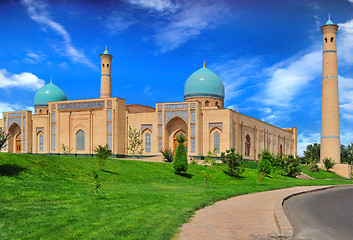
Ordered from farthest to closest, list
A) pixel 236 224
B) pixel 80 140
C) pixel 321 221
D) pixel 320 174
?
pixel 80 140 < pixel 320 174 < pixel 321 221 < pixel 236 224

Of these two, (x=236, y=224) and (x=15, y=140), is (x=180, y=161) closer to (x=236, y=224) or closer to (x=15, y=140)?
(x=236, y=224)

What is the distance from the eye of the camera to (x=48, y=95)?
54188 millimetres

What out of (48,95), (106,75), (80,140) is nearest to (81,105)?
(80,140)

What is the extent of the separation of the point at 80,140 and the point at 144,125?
7765 mm

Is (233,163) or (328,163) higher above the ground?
(233,163)

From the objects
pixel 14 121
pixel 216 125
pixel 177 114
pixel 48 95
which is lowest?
pixel 216 125

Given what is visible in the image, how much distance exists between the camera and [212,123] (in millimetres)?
40594

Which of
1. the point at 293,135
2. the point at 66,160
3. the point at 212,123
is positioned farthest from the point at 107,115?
the point at 293,135

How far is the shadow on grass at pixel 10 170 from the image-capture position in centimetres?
1556

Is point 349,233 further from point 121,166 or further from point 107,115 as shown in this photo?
point 107,115

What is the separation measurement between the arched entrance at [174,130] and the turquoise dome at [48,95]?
19.7 m

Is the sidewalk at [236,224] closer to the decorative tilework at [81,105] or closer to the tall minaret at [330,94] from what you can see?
the decorative tilework at [81,105]

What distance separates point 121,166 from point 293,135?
1771 inches

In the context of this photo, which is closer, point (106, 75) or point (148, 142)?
point (148, 142)
